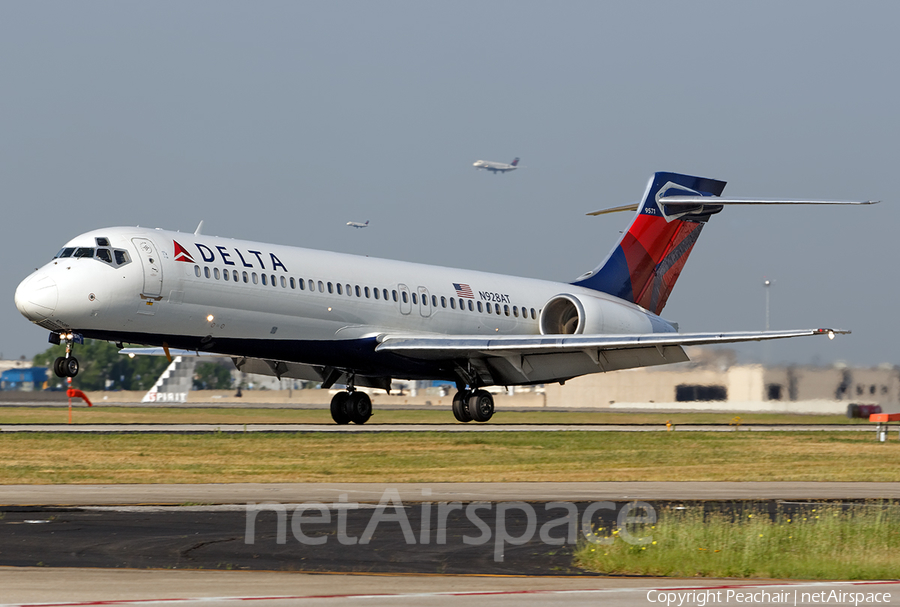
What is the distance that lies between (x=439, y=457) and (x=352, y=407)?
37.2ft

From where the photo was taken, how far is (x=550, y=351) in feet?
117

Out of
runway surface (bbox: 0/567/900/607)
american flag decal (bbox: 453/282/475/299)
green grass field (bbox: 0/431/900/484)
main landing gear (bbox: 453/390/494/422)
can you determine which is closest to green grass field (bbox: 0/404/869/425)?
main landing gear (bbox: 453/390/494/422)

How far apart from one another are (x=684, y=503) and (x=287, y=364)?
20.4m

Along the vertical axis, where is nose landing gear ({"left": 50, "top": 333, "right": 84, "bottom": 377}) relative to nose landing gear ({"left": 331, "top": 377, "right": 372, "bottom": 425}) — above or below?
above

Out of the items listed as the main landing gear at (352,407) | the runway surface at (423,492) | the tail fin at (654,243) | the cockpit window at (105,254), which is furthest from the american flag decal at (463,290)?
the runway surface at (423,492)

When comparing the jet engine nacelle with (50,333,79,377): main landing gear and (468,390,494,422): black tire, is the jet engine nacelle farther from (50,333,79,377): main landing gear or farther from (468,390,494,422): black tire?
(50,333,79,377): main landing gear

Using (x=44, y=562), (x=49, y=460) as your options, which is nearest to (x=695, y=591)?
(x=44, y=562)

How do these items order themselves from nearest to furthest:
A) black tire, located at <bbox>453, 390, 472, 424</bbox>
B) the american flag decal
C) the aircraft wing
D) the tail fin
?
the aircraft wing → black tire, located at <bbox>453, 390, 472, 424</bbox> → the american flag decal → the tail fin

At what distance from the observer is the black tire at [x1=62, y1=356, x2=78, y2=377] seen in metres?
28.5

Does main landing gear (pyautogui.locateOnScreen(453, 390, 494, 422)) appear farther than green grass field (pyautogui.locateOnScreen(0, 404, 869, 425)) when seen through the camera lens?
No

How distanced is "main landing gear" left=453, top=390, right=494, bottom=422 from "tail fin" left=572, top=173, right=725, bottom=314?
24.3 feet

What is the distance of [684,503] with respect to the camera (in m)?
17.1

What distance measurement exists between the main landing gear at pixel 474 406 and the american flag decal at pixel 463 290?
3.00 meters

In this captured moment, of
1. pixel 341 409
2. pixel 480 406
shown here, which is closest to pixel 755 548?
pixel 480 406
